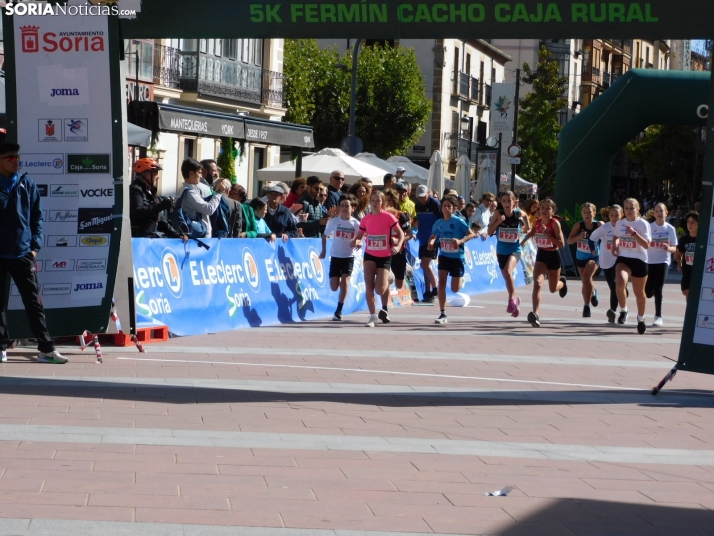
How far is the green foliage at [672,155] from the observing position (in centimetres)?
5903

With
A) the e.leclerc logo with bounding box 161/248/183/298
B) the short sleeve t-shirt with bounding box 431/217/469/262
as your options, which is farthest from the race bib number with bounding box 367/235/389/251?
the e.leclerc logo with bounding box 161/248/183/298

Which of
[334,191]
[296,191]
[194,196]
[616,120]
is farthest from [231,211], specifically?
[616,120]

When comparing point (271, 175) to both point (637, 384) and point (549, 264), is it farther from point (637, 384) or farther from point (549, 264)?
point (637, 384)

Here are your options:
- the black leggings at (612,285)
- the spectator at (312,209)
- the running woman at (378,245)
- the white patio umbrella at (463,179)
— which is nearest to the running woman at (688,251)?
the black leggings at (612,285)

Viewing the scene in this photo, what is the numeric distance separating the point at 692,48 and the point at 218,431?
317 ft

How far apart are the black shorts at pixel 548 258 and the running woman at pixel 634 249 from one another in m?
1.19

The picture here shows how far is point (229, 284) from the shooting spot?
14078 mm

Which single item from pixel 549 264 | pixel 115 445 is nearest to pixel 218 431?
pixel 115 445

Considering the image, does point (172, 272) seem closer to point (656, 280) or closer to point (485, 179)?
point (656, 280)

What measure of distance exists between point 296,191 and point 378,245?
89.2 inches

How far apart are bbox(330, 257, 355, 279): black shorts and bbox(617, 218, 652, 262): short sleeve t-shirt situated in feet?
11.8

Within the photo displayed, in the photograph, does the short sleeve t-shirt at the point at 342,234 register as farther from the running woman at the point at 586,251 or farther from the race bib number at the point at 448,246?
the running woman at the point at 586,251

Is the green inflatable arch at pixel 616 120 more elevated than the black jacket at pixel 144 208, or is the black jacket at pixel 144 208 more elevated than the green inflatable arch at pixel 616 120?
the green inflatable arch at pixel 616 120

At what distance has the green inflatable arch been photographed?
24312 mm
